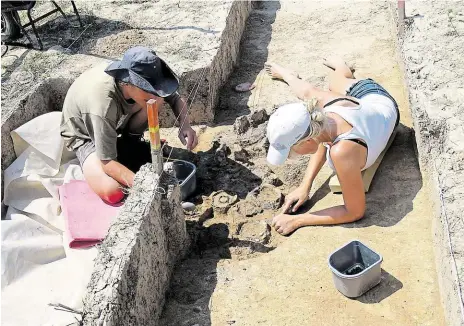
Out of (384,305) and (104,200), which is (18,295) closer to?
(104,200)

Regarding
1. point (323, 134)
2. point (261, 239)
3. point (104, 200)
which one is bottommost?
point (261, 239)

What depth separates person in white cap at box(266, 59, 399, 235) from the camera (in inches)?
148

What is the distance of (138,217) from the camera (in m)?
3.33

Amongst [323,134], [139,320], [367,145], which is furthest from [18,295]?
[367,145]

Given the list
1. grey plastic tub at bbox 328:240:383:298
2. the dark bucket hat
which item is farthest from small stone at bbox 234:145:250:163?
grey plastic tub at bbox 328:240:383:298

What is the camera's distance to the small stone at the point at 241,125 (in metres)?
5.32

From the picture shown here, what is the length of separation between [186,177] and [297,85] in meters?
1.71

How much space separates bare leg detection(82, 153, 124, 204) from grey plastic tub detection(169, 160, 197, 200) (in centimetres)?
53

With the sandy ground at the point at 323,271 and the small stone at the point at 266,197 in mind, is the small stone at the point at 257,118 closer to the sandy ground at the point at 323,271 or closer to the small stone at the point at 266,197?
the sandy ground at the point at 323,271

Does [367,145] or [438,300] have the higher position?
[367,145]

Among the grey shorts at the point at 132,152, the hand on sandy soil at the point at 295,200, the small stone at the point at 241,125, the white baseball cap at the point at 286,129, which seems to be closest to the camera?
the white baseball cap at the point at 286,129

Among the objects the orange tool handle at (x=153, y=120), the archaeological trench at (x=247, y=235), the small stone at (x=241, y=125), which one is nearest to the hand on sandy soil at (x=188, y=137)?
the archaeological trench at (x=247, y=235)

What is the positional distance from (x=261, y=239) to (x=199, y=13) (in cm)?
349

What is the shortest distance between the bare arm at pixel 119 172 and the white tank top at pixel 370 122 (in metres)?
1.37
